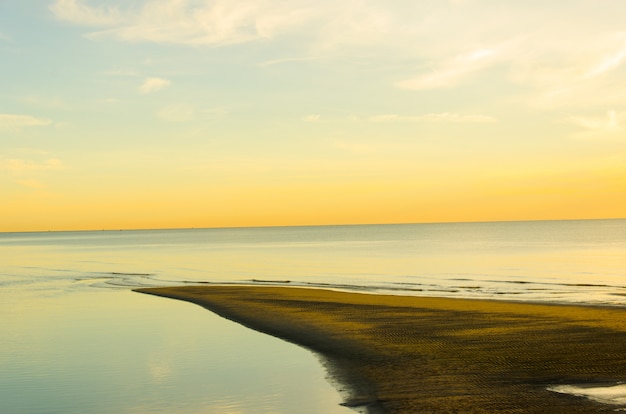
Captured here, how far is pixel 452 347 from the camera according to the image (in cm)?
2089

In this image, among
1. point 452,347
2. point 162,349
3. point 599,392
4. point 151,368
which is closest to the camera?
point 599,392

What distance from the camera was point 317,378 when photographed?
Answer: 17.5 metres

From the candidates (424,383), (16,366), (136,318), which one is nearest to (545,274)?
(136,318)

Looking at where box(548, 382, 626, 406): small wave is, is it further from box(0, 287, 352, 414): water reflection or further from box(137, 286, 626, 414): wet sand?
box(0, 287, 352, 414): water reflection

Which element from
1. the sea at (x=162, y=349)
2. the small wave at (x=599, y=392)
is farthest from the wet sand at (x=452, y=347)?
the sea at (x=162, y=349)

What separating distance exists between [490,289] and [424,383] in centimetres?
2932

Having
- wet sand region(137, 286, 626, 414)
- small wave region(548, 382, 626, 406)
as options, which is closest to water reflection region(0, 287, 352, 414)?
wet sand region(137, 286, 626, 414)

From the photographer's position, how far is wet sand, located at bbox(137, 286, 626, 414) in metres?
14.8

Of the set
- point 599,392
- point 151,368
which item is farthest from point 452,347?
point 151,368

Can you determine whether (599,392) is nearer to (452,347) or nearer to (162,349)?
(452,347)

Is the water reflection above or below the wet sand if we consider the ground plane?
below

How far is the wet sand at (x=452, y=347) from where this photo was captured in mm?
14844

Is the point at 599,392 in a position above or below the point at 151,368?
above

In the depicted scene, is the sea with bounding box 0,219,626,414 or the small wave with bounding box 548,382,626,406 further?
the sea with bounding box 0,219,626,414
